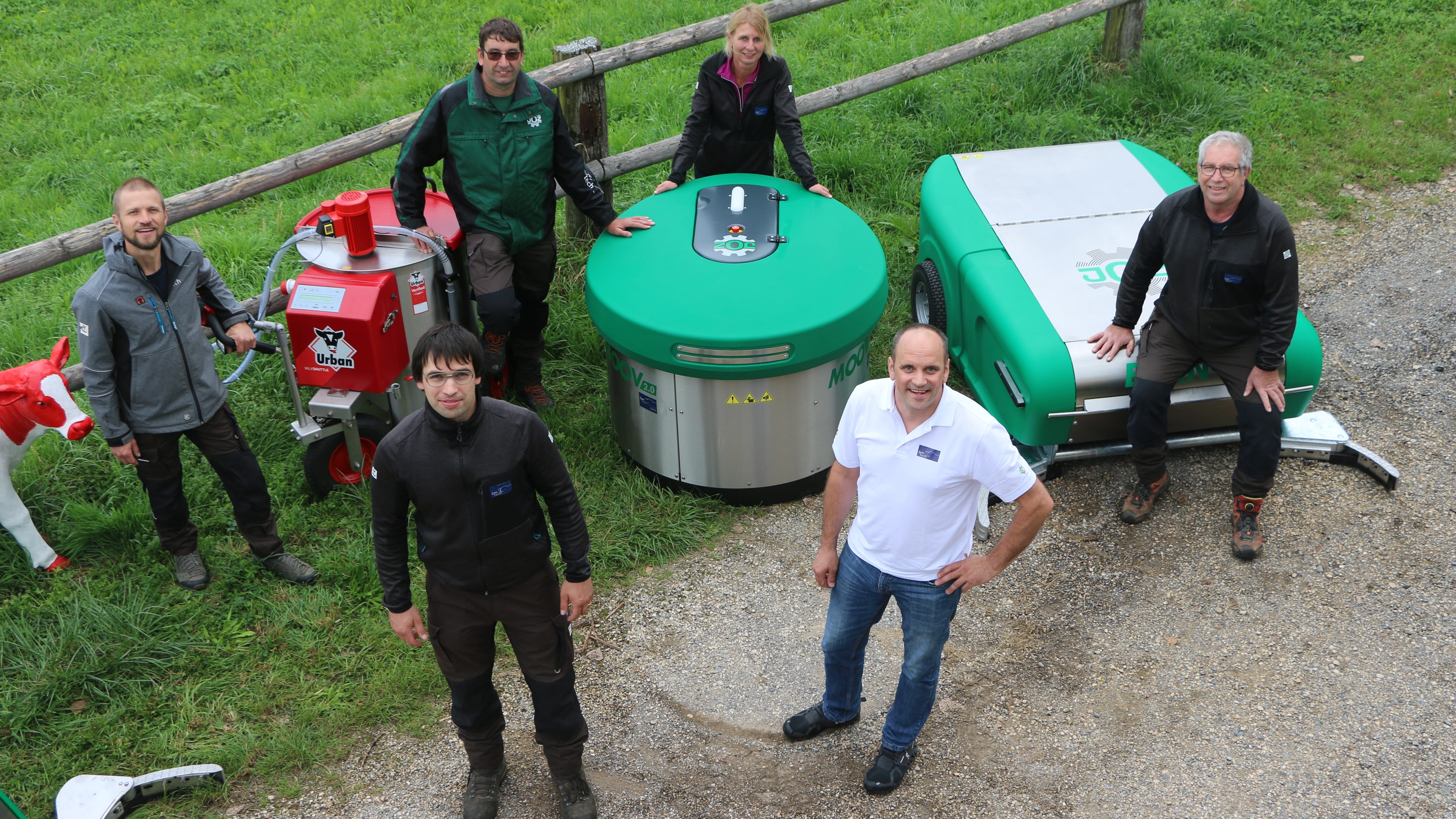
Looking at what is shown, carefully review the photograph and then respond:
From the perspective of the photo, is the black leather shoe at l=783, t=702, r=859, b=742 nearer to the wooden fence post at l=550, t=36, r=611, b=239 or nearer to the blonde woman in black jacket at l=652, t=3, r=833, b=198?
the blonde woman in black jacket at l=652, t=3, r=833, b=198

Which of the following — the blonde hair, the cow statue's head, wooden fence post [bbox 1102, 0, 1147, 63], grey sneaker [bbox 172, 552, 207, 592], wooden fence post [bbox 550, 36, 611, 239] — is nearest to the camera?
the cow statue's head

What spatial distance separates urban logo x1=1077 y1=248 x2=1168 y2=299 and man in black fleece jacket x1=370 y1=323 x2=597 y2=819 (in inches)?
123

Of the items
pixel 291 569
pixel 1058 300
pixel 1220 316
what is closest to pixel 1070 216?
pixel 1058 300

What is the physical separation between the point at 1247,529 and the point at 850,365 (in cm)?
187

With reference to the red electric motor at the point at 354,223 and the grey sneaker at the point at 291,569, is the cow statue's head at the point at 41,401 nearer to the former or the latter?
the grey sneaker at the point at 291,569

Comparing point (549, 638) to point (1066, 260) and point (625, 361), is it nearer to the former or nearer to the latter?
point (625, 361)

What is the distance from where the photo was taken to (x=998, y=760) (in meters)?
3.79

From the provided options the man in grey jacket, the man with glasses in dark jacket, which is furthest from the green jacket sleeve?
the man with glasses in dark jacket

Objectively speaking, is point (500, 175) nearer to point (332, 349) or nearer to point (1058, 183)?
point (332, 349)

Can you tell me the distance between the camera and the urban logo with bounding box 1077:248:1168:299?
17.0 feet

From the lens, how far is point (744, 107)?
5.63 m

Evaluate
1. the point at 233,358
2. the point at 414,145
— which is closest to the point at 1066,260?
the point at 414,145

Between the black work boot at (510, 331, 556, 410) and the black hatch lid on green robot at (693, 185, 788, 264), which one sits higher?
the black hatch lid on green robot at (693, 185, 788, 264)

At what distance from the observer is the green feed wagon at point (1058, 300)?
16.0 feet
